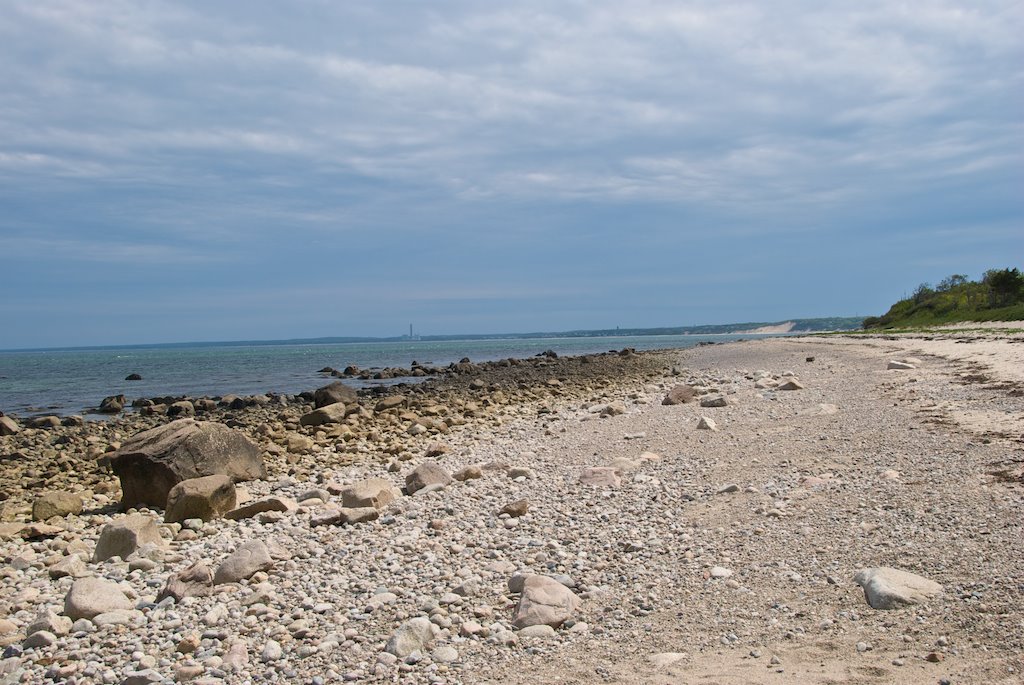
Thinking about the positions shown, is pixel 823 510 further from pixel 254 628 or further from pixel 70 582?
pixel 70 582

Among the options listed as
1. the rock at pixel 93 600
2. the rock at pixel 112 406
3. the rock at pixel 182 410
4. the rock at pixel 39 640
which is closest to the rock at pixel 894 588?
the rock at pixel 93 600

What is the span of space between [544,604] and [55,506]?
8692 millimetres

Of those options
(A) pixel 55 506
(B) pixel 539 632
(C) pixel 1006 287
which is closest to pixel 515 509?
(B) pixel 539 632

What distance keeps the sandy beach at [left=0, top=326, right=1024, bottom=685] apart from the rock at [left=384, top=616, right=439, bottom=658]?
0.7 inches

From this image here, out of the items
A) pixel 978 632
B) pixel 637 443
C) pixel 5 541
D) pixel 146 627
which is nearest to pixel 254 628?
pixel 146 627

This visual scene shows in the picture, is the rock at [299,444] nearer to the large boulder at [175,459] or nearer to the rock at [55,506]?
the large boulder at [175,459]

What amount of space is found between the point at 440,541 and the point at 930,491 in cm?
494

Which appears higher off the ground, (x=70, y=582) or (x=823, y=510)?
(x=823, y=510)

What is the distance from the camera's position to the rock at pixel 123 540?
8.27 m

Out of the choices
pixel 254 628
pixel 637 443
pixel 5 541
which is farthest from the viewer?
pixel 637 443

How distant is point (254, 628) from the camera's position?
18.9 ft

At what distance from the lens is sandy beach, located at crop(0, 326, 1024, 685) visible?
476cm

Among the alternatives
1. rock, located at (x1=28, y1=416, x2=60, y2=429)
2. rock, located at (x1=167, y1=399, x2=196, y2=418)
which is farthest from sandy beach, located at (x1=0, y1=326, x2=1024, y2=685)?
rock, located at (x1=167, y1=399, x2=196, y2=418)

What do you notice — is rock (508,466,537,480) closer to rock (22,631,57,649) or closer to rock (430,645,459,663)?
rock (430,645,459,663)
